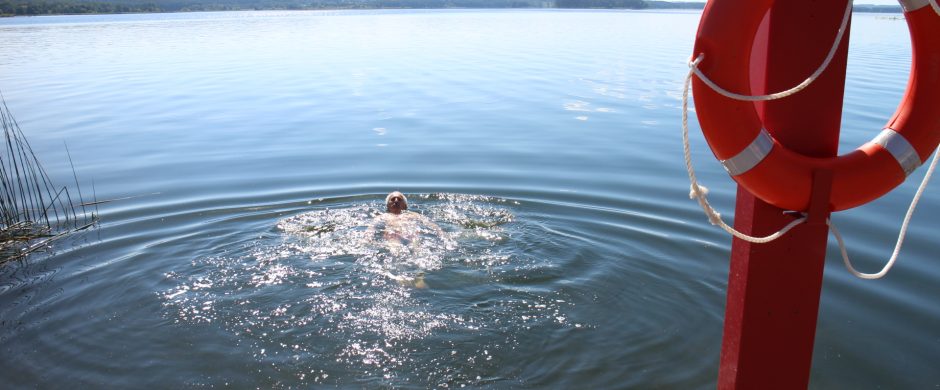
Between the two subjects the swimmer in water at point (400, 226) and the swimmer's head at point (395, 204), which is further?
the swimmer's head at point (395, 204)

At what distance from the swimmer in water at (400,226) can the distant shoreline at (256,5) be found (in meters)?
46.4

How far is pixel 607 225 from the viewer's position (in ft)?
19.3

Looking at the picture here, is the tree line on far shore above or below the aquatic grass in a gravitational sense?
above

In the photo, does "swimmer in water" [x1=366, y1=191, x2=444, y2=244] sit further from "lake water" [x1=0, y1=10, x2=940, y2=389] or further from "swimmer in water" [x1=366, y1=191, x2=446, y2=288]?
"lake water" [x1=0, y1=10, x2=940, y2=389]

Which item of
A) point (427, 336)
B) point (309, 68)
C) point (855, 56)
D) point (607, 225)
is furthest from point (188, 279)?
point (855, 56)

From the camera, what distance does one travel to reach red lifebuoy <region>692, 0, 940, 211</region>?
213 cm

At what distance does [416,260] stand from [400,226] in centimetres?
55

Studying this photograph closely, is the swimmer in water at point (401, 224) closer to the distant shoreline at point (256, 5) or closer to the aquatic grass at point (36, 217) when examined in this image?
the aquatic grass at point (36, 217)

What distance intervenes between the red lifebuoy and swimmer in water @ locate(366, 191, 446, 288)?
3.40 metres

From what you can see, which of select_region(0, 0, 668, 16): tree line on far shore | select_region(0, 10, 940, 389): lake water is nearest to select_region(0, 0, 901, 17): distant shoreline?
select_region(0, 0, 668, 16): tree line on far shore

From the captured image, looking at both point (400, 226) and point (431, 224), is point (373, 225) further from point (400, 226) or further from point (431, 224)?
point (431, 224)

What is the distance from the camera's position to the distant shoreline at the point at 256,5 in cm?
4884

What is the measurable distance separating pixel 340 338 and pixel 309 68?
1468 centimetres

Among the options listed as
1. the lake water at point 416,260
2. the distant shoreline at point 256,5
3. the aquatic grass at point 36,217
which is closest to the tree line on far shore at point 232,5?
the distant shoreline at point 256,5
